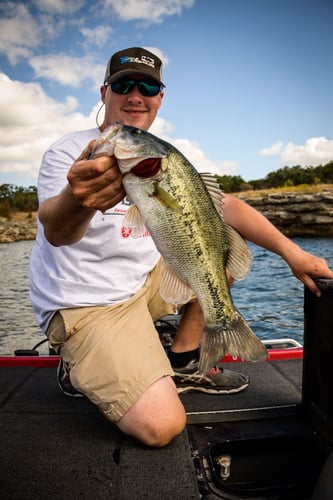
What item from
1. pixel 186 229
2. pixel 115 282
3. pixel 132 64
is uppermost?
pixel 132 64

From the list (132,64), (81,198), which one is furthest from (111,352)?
(132,64)

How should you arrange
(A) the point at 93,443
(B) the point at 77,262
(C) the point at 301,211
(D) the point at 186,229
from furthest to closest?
1. (C) the point at 301,211
2. (B) the point at 77,262
3. (A) the point at 93,443
4. (D) the point at 186,229

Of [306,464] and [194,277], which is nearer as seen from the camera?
[194,277]

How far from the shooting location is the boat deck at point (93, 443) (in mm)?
2250

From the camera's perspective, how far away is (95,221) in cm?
316

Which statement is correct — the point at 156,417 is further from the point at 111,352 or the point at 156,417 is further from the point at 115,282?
the point at 115,282

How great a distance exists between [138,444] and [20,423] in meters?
0.88

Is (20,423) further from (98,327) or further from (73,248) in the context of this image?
(73,248)

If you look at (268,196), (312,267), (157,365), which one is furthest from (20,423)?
(268,196)

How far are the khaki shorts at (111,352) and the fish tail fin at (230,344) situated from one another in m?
0.50

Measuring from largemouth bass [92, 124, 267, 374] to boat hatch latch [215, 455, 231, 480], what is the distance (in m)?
0.57

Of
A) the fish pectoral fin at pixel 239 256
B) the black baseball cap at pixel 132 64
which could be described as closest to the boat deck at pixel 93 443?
the fish pectoral fin at pixel 239 256

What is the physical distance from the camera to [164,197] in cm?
222

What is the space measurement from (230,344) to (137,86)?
221 cm
